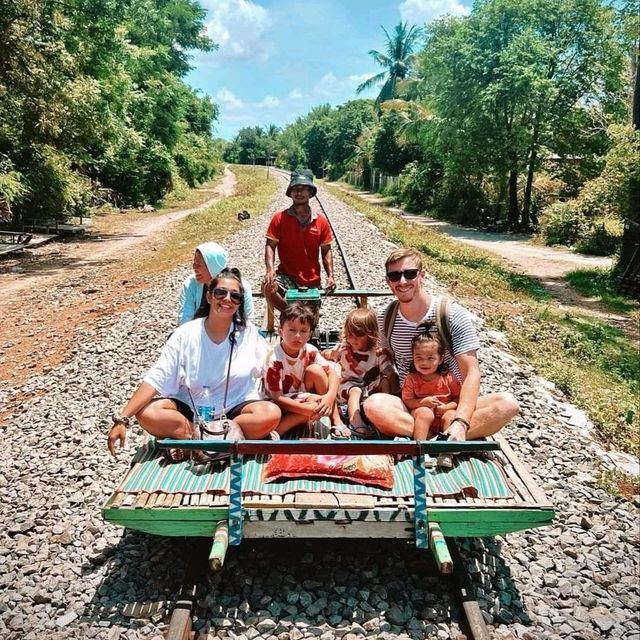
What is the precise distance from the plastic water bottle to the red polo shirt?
2.35 m

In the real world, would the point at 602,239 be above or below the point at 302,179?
below

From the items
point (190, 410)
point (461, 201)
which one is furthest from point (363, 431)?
point (461, 201)

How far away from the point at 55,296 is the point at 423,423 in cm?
→ 1016

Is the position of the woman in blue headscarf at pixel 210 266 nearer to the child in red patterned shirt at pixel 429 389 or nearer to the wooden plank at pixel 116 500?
the child in red patterned shirt at pixel 429 389

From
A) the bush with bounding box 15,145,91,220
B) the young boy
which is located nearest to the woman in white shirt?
the young boy

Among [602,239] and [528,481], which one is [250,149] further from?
[528,481]

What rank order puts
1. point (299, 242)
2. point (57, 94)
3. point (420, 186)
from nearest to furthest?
point (299, 242), point (57, 94), point (420, 186)

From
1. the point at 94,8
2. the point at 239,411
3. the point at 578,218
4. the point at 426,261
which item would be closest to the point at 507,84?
the point at 578,218

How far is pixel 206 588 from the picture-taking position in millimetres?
A: 3273

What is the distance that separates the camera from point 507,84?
22344mm

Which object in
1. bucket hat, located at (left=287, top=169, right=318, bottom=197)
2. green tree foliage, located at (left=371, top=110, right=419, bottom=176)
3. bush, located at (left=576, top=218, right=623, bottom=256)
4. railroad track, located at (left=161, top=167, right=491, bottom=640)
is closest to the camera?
railroad track, located at (left=161, top=167, right=491, bottom=640)

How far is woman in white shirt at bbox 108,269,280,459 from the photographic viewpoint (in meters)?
3.54

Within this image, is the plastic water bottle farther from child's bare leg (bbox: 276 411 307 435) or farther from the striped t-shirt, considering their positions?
the striped t-shirt

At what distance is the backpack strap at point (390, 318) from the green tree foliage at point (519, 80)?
20.6 m
